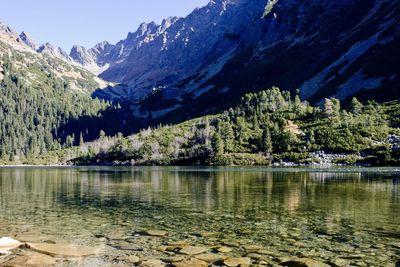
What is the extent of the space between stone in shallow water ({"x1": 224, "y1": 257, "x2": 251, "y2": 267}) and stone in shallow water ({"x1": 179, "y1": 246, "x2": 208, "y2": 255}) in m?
2.39

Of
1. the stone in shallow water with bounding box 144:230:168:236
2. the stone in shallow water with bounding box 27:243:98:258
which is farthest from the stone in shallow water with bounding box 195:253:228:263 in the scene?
the stone in shallow water with bounding box 144:230:168:236

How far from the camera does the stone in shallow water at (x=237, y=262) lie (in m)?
22.2

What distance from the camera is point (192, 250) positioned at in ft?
82.9

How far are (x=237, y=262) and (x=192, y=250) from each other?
3.64m

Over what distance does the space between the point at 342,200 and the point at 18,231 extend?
1322 inches

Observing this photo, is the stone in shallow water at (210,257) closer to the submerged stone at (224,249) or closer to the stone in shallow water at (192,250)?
the stone in shallow water at (192,250)

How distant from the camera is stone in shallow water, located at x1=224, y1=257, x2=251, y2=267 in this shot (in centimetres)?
2216

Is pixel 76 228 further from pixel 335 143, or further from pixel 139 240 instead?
pixel 335 143

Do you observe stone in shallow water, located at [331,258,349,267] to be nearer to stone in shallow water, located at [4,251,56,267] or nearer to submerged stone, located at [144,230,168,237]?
submerged stone, located at [144,230,168,237]

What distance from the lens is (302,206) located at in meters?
43.3

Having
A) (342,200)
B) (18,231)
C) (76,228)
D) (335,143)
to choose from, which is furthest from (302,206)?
(335,143)

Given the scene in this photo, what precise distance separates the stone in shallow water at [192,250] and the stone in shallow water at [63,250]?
202 inches

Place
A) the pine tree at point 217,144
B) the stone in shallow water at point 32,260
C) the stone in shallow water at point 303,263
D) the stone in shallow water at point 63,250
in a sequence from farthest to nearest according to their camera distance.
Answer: the pine tree at point 217,144 → the stone in shallow water at point 63,250 → the stone in shallow water at point 32,260 → the stone in shallow water at point 303,263

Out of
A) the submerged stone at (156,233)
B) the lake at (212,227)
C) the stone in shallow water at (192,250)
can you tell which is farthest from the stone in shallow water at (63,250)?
the submerged stone at (156,233)
